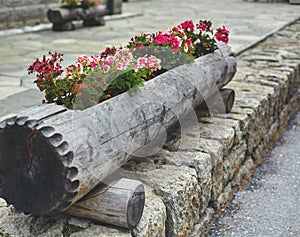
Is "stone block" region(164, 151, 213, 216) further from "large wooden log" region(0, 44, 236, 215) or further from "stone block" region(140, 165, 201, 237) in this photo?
"large wooden log" region(0, 44, 236, 215)

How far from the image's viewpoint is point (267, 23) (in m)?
8.62

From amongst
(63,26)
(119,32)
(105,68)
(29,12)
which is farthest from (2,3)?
(105,68)

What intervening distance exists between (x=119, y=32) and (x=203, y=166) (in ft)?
16.9

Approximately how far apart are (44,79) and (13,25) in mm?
5689

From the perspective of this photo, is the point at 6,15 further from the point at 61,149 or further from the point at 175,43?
the point at 61,149

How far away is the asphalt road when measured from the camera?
297 centimetres

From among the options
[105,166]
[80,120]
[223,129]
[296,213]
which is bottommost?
[296,213]

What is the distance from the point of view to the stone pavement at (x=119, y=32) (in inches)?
171

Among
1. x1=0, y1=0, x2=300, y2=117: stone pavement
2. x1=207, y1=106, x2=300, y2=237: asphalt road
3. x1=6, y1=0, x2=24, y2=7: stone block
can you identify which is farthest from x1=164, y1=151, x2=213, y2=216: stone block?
x1=6, y1=0, x2=24, y2=7: stone block

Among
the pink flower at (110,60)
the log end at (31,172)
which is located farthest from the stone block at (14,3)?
the log end at (31,172)

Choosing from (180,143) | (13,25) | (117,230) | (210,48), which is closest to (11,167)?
(117,230)

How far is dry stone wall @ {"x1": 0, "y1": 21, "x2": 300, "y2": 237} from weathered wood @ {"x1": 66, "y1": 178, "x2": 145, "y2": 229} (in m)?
0.04

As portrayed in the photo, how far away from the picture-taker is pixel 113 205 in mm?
2008

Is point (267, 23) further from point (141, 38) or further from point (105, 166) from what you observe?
point (105, 166)
